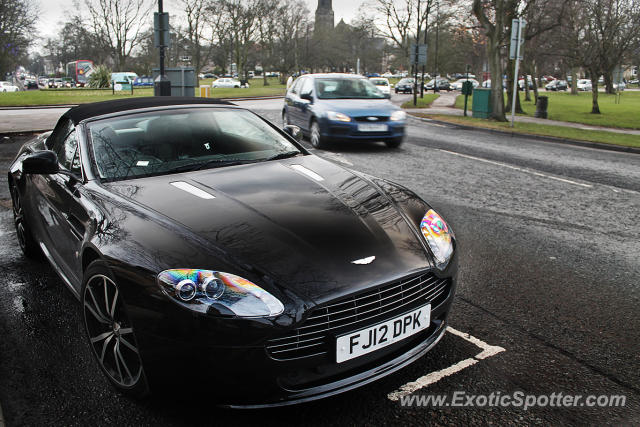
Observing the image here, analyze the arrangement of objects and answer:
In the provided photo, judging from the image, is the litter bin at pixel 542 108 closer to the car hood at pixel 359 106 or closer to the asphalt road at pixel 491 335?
the car hood at pixel 359 106

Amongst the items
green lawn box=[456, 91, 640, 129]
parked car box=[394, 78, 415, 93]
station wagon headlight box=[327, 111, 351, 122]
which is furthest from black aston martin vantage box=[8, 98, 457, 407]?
parked car box=[394, 78, 415, 93]

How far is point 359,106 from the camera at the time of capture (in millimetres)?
11867

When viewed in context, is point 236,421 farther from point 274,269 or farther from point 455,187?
point 455,187

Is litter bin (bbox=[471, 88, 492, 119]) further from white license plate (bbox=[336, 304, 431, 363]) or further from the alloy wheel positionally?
the alloy wheel

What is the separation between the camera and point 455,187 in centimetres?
808

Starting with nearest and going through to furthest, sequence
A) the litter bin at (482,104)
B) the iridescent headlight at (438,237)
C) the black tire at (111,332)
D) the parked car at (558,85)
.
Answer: the black tire at (111,332), the iridescent headlight at (438,237), the litter bin at (482,104), the parked car at (558,85)

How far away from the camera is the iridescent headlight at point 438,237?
2814 mm

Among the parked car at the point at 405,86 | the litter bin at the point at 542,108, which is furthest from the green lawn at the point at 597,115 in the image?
the parked car at the point at 405,86

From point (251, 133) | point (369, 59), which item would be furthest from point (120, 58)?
point (251, 133)

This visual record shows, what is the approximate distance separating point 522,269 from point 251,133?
2.49 meters

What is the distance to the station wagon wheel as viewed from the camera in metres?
4.61

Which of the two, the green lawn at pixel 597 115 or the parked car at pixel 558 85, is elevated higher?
the parked car at pixel 558 85

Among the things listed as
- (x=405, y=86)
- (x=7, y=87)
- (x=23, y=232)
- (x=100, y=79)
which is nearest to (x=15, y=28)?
(x=100, y=79)

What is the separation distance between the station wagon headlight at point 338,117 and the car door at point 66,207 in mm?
7897
